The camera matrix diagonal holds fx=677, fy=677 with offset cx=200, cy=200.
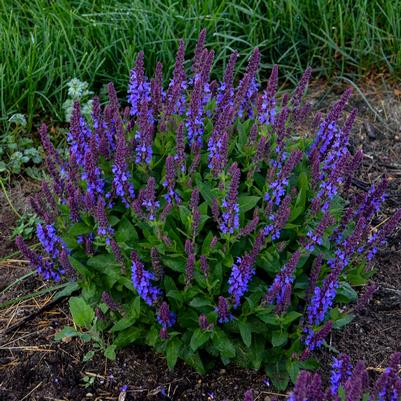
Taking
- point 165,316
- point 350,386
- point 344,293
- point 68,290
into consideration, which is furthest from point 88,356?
point 350,386

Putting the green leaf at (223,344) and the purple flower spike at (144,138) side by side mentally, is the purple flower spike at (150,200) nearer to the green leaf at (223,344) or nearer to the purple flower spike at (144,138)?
the purple flower spike at (144,138)

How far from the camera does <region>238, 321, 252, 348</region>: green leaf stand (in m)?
2.94

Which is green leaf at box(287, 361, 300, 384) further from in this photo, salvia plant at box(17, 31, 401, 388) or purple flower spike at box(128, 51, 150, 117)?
purple flower spike at box(128, 51, 150, 117)

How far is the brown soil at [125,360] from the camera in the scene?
3264 mm

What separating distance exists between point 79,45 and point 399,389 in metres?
3.81

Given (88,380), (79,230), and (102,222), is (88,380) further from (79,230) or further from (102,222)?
(102,222)

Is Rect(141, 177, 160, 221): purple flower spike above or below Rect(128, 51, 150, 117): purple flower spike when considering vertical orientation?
below

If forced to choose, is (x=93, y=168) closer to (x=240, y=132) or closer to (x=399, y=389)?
(x=240, y=132)

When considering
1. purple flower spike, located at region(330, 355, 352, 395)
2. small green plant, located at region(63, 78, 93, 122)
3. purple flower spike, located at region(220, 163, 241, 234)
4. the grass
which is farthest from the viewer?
the grass

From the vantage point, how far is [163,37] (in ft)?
16.3

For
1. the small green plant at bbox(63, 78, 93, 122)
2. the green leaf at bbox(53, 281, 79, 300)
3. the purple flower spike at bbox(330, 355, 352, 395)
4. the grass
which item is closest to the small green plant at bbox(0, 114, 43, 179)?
the grass

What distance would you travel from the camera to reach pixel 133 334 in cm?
317

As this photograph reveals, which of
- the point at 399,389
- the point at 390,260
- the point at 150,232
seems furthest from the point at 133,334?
the point at 390,260

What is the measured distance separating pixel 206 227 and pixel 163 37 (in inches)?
91.2
